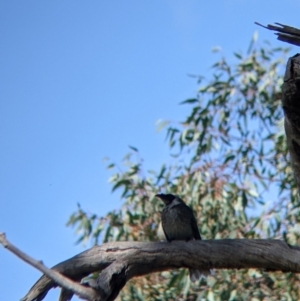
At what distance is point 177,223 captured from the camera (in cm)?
657

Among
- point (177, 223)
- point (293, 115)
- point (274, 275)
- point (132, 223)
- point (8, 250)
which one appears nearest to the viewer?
point (8, 250)

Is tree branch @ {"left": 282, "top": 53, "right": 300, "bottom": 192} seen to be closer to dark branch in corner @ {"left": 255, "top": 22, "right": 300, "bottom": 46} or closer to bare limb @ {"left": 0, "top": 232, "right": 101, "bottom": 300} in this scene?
dark branch in corner @ {"left": 255, "top": 22, "right": 300, "bottom": 46}

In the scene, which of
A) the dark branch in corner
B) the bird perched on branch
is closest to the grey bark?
the dark branch in corner

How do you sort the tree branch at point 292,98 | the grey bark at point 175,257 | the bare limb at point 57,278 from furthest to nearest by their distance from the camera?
the grey bark at point 175,257 → the tree branch at point 292,98 → the bare limb at point 57,278

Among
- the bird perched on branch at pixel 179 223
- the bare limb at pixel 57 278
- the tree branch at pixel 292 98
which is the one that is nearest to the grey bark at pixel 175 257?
the bare limb at pixel 57 278

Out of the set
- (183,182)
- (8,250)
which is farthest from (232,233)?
(8,250)

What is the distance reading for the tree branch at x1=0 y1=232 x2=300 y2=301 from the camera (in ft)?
13.3

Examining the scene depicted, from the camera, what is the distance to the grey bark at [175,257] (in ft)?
13.3

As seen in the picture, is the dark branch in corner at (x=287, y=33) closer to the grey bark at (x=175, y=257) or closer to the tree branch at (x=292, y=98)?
the tree branch at (x=292, y=98)

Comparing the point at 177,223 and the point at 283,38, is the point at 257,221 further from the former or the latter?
the point at 283,38

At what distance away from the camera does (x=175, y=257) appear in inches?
164

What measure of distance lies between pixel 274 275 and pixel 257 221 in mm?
634

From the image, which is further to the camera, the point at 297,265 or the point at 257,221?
the point at 257,221

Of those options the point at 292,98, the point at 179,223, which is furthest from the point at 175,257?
the point at 179,223
